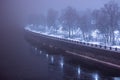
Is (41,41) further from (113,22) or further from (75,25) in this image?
(113,22)

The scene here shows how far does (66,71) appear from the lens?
137ft

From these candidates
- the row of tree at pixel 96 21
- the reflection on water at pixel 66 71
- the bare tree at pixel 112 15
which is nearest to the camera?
the reflection on water at pixel 66 71

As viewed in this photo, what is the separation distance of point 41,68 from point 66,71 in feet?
18.1

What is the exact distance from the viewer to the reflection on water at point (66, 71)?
3762 cm

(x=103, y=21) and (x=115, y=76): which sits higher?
(x=103, y=21)

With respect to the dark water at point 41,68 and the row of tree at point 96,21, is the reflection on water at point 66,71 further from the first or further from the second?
the row of tree at point 96,21

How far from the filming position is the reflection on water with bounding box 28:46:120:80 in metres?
37.6

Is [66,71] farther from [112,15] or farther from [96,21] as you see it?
[96,21]

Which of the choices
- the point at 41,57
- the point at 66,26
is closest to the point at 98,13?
the point at 66,26

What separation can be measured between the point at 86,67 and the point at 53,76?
6.76m

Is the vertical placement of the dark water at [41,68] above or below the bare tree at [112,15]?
below

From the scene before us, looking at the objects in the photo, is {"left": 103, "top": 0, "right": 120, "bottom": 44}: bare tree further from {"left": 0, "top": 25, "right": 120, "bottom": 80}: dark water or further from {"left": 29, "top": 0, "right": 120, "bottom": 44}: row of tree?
{"left": 0, "top": 25, "right": 120, "bottom": 80}: dark water

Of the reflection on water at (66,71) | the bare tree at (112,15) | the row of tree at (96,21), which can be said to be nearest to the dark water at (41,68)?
the reflection on water at (66,71)

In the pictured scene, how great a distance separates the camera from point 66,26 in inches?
3324
